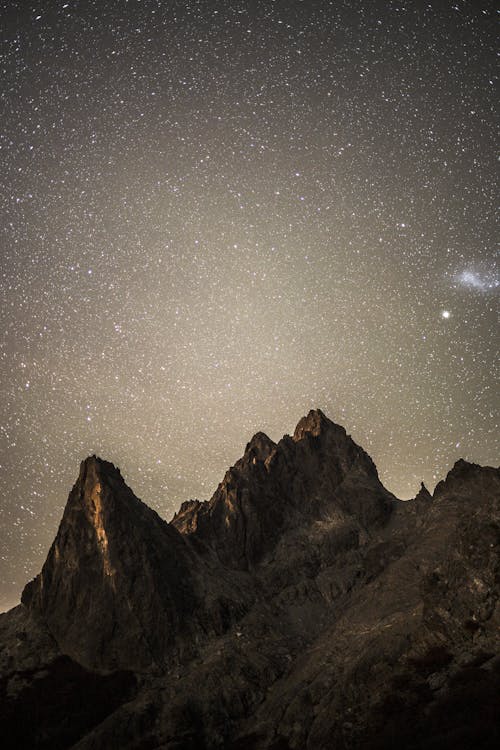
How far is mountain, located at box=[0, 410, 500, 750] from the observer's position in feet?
157

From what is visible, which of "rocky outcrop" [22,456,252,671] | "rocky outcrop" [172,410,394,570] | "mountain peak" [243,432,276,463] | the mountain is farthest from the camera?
"mountain peak" [243,432,276,463]

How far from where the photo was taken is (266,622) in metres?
83.6

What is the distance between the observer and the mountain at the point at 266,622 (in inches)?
1880

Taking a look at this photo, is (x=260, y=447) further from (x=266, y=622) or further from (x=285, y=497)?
(x=266, y=622)

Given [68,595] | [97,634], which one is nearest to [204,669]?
[97,634]

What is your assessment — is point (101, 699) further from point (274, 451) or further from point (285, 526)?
point (274, 451)

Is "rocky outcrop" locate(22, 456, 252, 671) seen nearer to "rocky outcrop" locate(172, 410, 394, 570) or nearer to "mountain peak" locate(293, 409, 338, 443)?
"rocky outcrop" locate(172, 410, 394, 570)

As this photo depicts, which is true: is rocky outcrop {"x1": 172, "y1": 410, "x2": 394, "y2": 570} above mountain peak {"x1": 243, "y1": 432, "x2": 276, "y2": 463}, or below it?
below

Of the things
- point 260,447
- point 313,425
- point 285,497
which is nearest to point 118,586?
point 285,497

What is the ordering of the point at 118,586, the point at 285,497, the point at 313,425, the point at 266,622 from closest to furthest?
the point at 266,622 → the point at 118,586 → the point at 285,497 → the point at 313,425

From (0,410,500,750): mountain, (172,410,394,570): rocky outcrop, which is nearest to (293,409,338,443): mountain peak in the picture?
(172,410,394,570): rocky outcrop

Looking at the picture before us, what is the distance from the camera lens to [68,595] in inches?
3386

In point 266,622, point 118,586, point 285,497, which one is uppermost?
point 285,497

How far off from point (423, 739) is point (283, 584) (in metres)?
68.2
